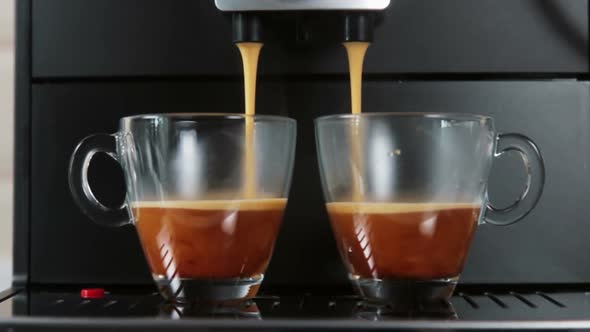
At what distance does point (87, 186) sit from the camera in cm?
58

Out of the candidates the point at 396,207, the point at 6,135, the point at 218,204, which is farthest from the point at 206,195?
the point at 6,135

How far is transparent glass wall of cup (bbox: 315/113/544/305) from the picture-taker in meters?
0.54

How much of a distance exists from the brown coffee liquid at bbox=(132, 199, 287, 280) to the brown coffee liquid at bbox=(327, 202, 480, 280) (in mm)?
52

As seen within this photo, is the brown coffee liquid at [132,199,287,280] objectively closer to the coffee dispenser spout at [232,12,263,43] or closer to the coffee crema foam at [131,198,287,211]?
the coffee crema foam at [131,198,287,211]

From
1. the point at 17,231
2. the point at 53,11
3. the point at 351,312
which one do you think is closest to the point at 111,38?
the point at 53,11

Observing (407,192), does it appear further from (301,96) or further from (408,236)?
(301,96)

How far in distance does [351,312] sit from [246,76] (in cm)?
19

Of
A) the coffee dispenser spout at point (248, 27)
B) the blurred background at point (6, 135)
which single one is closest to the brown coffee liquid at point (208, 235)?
the coffee dispenser spout at point (248, 27)

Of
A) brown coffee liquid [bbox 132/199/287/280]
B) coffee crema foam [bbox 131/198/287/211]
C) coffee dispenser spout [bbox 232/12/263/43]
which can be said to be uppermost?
coffee dispenser spout [bbox 232/12/263/43]

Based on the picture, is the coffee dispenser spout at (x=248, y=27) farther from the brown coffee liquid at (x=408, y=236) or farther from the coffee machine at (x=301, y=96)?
the brown coffee liquid at (x=408, y=236)

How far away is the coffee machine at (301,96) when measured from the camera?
2.13ft

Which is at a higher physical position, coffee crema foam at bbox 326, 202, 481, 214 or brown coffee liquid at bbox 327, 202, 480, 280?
coffee crema foam at bbox 326, 202, 481, 214

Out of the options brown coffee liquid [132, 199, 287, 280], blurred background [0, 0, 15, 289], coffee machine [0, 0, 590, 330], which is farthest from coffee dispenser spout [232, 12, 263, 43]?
blurred background [0, 0, 15, 289]

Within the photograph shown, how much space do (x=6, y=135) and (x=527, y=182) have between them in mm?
493
